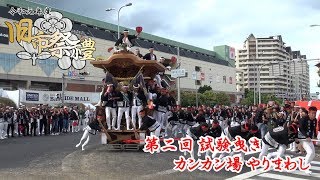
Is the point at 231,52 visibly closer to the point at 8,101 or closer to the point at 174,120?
the point at 8,101

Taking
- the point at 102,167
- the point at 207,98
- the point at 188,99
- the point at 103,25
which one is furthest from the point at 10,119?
the point at 207,98

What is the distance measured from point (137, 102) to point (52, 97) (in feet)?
91.6

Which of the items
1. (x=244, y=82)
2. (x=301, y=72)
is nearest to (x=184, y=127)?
(x=301, y=72)

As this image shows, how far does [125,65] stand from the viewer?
15188 millimetres

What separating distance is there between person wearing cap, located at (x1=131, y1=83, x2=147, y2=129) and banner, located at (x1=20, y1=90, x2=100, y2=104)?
22.5m

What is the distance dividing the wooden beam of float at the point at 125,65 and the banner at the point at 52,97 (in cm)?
2180

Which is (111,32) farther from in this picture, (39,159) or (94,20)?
(39,159)

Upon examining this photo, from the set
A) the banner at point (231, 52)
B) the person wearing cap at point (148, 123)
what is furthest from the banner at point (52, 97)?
the banner at point (231, 52)

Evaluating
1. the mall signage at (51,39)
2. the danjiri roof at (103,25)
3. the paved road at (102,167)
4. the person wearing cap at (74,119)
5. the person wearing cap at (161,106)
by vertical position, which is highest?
the danjiri roof at (103,25)

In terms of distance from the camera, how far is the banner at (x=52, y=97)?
36.0m

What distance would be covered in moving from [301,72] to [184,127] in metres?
30.5

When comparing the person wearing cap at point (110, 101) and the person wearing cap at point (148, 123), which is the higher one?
the person wearing cap at point (110, 101)

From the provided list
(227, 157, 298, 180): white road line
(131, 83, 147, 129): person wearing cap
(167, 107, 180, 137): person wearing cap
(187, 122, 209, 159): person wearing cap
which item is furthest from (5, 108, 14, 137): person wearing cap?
(227, 157, 298, 180): white road line

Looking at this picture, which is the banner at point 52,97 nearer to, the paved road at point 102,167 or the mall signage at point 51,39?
the mall signage at point 51,39
